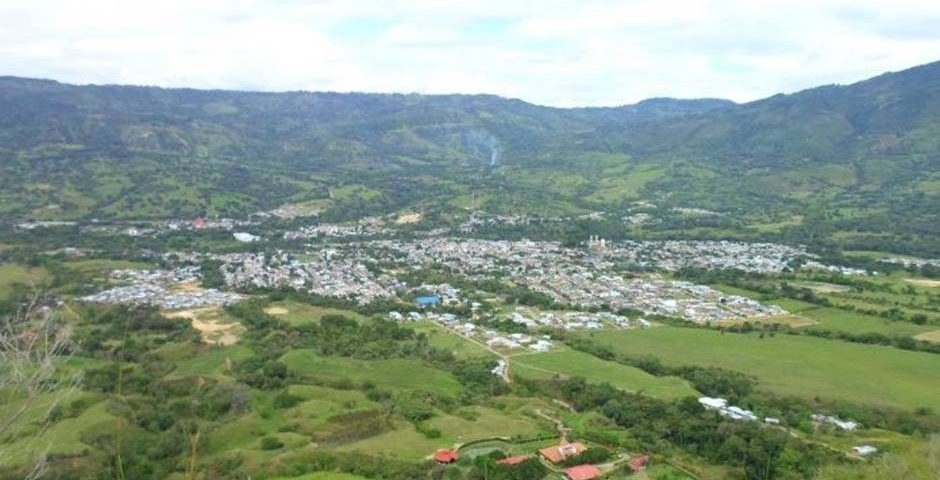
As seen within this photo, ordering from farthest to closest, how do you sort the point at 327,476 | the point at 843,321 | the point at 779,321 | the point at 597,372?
the point at 779,321
the point at 843,321
the point at 597,372
the point at 327,476

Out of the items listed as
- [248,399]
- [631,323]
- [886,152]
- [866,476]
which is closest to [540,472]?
[866,476]

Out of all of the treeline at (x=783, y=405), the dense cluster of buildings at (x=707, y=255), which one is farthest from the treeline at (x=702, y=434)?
the dense cluster of buildings at (x=707, y=255)

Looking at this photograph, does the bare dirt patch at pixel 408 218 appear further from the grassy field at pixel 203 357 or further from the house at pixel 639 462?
the house at pixel 639 462

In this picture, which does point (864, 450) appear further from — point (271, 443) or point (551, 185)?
point (551, 185)

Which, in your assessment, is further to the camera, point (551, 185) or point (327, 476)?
point (551, 185)

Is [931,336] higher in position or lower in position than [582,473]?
higher

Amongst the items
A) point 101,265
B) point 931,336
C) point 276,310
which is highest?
point 931,336

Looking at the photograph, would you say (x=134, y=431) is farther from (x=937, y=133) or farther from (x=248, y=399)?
(x=937, y=133)

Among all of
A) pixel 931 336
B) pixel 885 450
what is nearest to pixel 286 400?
pixel 885 450
